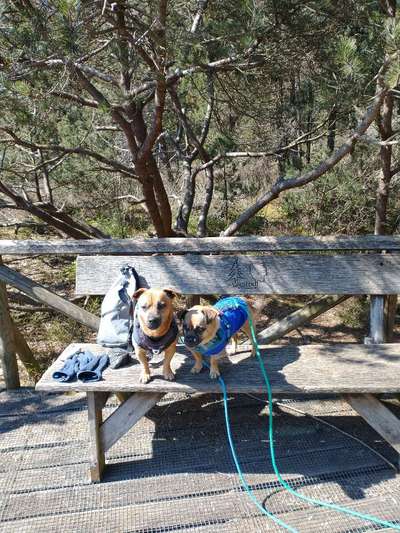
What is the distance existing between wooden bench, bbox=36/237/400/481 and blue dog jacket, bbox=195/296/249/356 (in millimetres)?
190

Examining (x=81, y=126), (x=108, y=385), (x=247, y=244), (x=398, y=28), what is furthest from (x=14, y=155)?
(x=398, y=28)

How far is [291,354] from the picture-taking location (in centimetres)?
269

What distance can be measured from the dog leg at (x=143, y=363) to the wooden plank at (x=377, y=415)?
3.40 ft

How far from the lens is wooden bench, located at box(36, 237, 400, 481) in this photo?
2.31 meters

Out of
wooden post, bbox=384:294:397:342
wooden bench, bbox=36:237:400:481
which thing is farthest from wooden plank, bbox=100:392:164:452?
wooden post, bbox=384:294:397:342

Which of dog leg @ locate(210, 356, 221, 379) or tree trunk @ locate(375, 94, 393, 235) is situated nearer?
dog leg @ locate(210, 356, 221, 379)

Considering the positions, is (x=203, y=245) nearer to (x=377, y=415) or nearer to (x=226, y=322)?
(x=226, y=322)

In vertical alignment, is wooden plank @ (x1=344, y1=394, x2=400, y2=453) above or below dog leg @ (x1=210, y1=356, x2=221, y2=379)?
below

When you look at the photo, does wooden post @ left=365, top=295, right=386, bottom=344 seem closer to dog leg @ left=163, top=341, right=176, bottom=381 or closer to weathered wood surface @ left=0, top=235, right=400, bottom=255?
weathered wood surface @ left=0, top=235, right=400, bottom=255

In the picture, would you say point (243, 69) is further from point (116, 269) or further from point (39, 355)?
point (39, 355)

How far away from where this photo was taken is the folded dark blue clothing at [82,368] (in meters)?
2.33

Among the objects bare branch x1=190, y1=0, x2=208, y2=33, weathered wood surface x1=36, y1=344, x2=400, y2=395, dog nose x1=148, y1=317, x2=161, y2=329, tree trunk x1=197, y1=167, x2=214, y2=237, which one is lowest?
weathered wood surface x1=36, y1=344, x2=400, y2=395

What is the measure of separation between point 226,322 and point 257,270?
0.74m

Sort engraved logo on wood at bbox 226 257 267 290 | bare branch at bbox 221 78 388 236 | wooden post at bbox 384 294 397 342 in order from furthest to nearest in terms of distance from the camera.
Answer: wooden post at bbox 384 294 397 342 < engraved logo on wood at bbox 226 257 267 290 < bare branch at bbox 221 78 388 236
